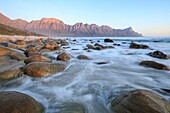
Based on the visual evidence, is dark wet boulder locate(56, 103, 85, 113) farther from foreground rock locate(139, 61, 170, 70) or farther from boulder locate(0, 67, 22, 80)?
foreground rock locate(139, 61, 170, 70)

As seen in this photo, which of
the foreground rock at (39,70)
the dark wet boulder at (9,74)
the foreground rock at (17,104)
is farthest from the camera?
the foreground rock at (39,70)

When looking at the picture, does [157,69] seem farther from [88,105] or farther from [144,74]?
[88,105]

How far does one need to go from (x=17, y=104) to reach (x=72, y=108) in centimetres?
92

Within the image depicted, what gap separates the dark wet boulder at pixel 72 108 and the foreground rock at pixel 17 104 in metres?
0.39

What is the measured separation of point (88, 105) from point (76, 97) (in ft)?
1.45

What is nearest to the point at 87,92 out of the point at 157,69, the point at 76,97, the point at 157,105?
the point at 76,97

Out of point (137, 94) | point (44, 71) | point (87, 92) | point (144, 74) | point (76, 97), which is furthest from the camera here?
point (144, 74)

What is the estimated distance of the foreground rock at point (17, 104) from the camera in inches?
84.5

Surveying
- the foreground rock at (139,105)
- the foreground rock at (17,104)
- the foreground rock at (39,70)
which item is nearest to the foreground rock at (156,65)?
the foreground rock at (139,105)

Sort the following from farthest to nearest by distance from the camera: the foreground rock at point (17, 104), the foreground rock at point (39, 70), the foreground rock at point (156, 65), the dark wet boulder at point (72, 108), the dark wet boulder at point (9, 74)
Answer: the foreground rock at point (156, 65), the foreground rock at point (39, 70), the dark wet boulder at point (9, 74), the dark wet boulder at point (72, 108), the foreground rock at point (17, 104)

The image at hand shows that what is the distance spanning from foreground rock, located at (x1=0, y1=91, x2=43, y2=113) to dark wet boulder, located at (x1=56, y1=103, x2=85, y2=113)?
39cm

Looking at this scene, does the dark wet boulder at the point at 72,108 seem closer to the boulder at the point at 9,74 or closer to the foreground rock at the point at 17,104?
the foreground rock at the point at 17,104

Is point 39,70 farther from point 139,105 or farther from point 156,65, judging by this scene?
point 156,65

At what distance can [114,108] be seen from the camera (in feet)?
8.23
